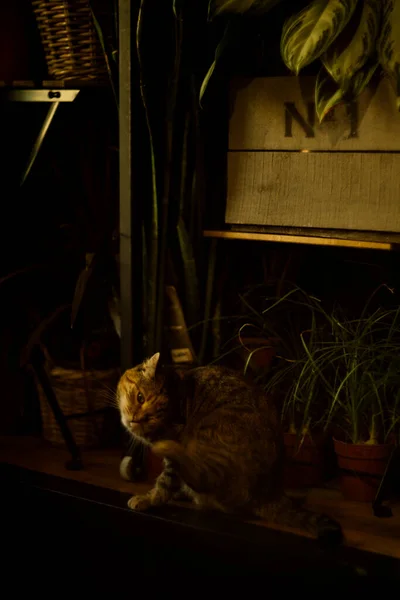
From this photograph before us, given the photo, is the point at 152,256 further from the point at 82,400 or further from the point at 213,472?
the point at 213,472

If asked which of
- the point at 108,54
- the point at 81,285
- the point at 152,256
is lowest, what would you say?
the point at 81,285

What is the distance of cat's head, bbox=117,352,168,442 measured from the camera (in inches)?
81.0

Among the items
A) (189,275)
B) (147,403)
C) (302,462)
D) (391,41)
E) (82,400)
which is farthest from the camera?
(82,400)

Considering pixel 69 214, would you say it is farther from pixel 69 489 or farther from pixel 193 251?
pixel 69 489

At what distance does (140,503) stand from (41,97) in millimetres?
1149

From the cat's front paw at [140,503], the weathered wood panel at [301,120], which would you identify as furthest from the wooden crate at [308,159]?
the cat's front paw at [140,503]

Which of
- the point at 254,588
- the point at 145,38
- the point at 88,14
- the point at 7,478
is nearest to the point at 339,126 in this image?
the point at 145,38

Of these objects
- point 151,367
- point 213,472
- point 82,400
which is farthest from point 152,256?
point 213,472

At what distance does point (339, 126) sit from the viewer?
2.18 metres

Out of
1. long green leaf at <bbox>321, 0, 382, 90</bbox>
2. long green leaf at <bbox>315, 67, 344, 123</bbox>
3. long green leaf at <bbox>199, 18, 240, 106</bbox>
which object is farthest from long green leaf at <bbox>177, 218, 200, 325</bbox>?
long green leaf at <bbox>321, 0, 382, 90</bbox>

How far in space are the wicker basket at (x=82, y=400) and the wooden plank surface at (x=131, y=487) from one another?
6 centimetres

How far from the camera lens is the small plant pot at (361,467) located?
7.04 ft

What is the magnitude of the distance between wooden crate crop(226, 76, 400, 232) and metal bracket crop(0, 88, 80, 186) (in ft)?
1.54

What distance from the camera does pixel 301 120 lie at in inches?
87.8
